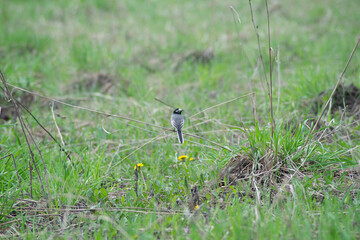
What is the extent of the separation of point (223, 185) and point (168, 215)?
70cm

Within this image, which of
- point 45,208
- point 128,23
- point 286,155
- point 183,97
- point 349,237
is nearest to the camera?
point 349,237

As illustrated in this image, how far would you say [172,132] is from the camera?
4.29 meters

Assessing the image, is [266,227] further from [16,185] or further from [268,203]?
[16,185]

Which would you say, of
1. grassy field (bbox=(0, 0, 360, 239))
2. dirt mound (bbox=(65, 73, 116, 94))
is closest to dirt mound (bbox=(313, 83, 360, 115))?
grassy field (bbox=(0, 0, 360, 239))

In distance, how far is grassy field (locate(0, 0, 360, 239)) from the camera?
2.59 m

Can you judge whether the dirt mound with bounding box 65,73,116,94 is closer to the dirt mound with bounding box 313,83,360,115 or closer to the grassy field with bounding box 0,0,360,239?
the grassy field with bounding box 0,0,360,239

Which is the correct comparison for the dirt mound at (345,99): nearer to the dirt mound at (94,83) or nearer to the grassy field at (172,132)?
the grassy field at (172,132)

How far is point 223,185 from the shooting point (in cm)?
313

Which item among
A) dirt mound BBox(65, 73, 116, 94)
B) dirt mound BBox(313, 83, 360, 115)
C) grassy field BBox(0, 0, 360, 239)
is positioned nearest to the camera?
grassy field BBox(0, 0, 360, 239)

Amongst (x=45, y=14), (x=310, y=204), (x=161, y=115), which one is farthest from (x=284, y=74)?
(x=45, y=14)

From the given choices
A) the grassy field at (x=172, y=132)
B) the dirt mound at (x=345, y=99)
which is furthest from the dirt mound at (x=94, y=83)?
the dirt mound at (x=345, y=99)

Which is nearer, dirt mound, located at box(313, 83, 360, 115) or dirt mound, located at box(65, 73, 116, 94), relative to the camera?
dirt mound, located at box(313, 83, 360, 115)

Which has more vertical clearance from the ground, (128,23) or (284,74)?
(128,23)

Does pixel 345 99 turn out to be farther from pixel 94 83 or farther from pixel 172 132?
pixel 94 83
